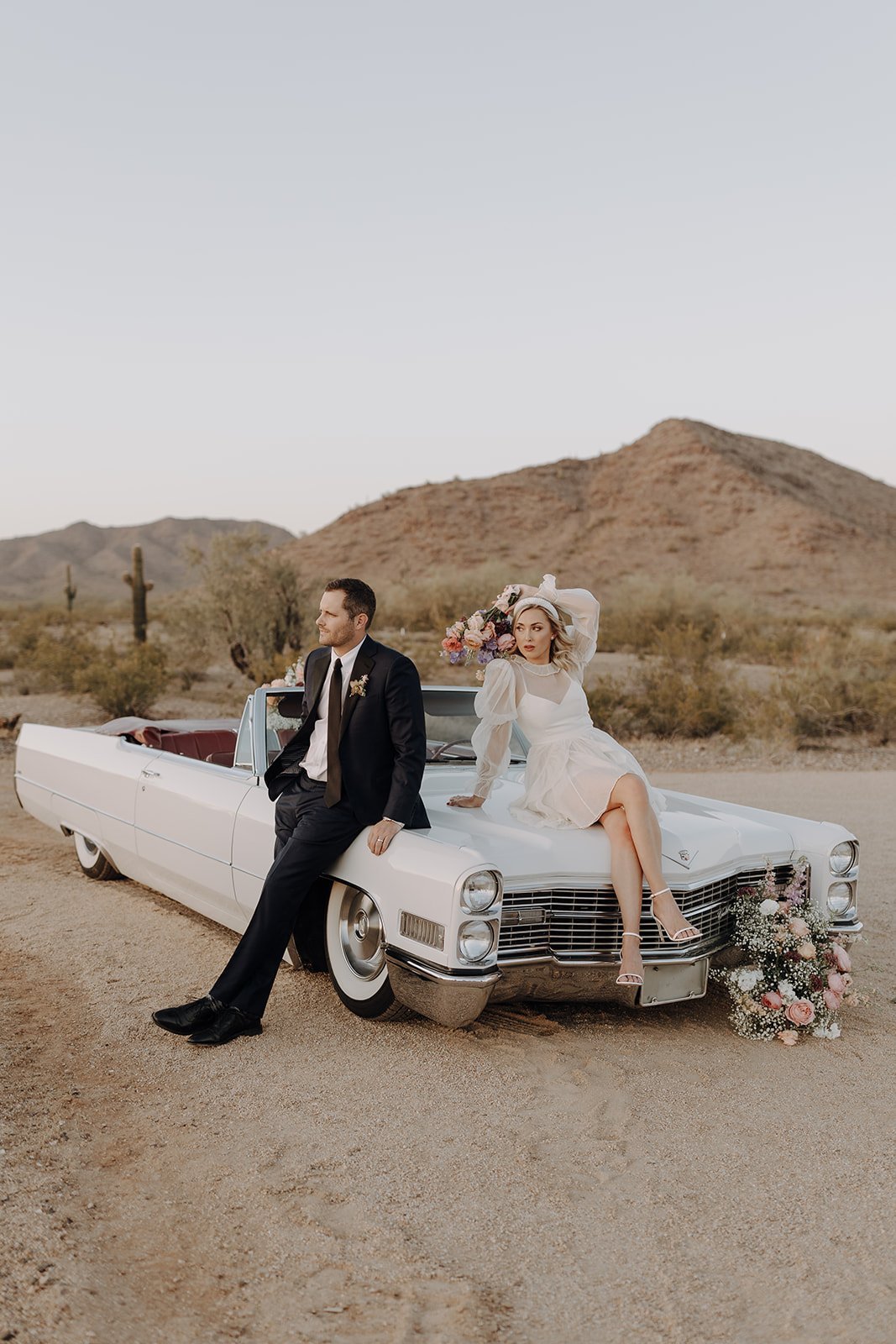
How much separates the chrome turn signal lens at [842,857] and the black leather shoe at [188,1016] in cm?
258

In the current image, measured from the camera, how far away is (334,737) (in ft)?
14.8

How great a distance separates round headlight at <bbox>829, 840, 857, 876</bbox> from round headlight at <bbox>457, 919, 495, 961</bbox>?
1.72 meters

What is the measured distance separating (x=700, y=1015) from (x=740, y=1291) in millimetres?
2013

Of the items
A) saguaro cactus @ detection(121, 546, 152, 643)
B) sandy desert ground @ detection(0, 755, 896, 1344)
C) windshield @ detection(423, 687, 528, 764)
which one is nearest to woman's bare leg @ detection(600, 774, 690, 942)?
sandy desert ground @ detection(0, 755, 896, 1344)

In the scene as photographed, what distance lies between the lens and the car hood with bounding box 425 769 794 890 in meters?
4.13

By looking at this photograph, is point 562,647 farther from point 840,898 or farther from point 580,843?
point 840,898

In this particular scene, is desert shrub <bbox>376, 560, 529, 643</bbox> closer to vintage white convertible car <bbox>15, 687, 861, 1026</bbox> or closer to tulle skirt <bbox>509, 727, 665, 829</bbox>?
vintage white convertible car <bbox>15, 687, 861, 1026</bbox>

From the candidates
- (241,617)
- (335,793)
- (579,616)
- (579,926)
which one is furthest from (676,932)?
(241,617)

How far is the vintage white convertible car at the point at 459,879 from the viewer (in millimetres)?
3975

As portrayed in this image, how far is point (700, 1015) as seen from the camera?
4738mm

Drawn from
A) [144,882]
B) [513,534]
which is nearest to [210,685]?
[144,882]

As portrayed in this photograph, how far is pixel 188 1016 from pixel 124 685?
1162cm

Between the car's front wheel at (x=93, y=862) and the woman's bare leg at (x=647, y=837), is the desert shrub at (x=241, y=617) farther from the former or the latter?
the woman's bare leg at (x=647, y=837)

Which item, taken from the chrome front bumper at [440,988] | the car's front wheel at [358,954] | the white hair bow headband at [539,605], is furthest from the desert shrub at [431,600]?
the chrome front bumper at [440,988]
